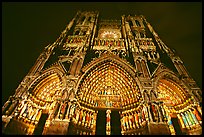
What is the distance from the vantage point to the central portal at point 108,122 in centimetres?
989

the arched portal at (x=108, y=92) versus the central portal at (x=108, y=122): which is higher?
the arched portal at (x=108, y=92)

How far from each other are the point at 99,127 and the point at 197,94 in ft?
20.7

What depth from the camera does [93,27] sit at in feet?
57.6

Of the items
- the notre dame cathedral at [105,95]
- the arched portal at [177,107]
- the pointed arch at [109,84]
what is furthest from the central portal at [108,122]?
the arched portal at [177,107]

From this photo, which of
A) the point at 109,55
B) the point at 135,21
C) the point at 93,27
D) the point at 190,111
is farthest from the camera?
the point at 135,21

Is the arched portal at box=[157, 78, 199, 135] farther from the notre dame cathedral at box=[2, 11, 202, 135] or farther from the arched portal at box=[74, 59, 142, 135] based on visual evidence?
the arched portal at box=[74, 59, 142, 135]

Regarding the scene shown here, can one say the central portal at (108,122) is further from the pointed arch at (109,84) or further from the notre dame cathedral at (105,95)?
the pointed arch at (109,84)

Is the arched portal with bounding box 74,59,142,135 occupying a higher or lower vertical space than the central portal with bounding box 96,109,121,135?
higher

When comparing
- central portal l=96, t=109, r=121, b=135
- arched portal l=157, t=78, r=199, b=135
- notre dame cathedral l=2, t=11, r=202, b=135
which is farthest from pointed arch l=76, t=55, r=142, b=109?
arched portal l=157, t=78, r=199, b=135

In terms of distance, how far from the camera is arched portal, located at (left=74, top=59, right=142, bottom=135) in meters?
10.2

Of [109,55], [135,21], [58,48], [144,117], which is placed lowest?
[144,117]

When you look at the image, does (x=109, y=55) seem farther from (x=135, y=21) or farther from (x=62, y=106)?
(x=135, y=21)

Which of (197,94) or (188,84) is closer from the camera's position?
(197,94)

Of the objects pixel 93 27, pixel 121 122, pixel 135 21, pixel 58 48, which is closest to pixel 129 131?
pixel 121 122
